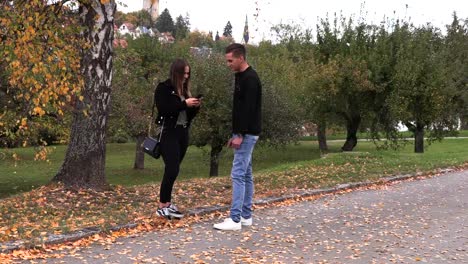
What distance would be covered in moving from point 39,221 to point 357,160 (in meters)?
10.2

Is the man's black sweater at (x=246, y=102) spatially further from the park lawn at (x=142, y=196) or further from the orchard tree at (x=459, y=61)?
the orchard tree at (x=459, y=61)

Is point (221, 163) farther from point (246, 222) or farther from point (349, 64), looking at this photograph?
point (246, 222)

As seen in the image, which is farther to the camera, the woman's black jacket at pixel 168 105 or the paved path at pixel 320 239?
the woman's black jacket at pixel 168 105

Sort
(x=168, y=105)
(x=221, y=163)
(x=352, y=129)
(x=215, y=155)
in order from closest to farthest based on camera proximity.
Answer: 1. (x=168, y=105)
2. (x=215, y=155)
3. (x=352, y=129)
4. (x=221, y=163)

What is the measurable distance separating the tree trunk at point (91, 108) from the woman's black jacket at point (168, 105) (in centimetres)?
210

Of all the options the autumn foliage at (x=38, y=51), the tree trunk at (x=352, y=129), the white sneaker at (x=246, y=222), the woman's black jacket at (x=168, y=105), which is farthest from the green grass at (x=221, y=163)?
the autumn foliage at (x=38, y=51)

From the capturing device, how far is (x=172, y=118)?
21.1 feet

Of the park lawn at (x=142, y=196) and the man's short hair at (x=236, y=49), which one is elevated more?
the man's short hair at (x=236, y=49)

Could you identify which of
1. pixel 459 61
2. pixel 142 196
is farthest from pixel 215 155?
pixel 459 61

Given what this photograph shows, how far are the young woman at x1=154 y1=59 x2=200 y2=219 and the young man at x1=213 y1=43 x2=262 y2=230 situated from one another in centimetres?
53

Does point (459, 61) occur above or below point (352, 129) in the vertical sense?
above

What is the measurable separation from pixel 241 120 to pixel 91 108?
3.01m

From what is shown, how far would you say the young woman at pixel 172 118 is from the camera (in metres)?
6.32

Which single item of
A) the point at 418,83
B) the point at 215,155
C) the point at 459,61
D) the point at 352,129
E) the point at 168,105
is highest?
the point at 459,61
